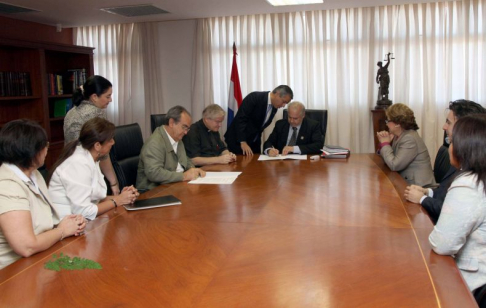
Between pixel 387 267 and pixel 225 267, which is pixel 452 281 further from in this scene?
pixel 225 267

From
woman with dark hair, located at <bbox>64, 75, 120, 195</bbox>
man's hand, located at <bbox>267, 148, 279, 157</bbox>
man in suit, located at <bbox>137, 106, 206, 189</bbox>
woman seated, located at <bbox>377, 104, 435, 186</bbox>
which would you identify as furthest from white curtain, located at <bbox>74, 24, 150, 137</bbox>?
woman seated, located at <bbox>377, 104, 435, 186</bbox>

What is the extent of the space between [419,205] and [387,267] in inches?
36.9

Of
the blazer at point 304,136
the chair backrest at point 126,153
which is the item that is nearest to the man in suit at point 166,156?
the chair backrest at point 126,153

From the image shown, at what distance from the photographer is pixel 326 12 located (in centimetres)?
593

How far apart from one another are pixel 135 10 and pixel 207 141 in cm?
231

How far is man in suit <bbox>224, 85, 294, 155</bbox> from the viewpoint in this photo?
4.56 meters

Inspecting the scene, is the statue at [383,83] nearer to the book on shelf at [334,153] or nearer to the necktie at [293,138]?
the necktie at [293,138]

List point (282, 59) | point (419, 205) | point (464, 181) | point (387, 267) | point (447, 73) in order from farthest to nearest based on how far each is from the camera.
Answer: point (282, 59) < point (447, 73) < point (419, 205) < point (464, 181) < point (387, 267)

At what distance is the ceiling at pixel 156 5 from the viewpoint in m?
4.95

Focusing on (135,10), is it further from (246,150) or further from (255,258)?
(255,258)

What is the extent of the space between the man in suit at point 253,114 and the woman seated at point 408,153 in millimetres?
1330

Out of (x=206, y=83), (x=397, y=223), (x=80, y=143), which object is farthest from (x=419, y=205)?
(x=206, y=83)

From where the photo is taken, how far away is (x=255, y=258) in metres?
1.65

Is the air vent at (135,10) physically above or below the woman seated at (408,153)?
above
